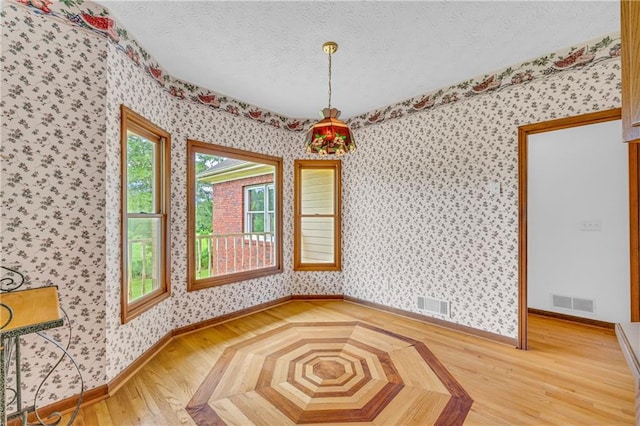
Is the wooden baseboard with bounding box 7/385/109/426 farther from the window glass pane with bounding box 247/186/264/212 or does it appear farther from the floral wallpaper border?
the window glass pane with bounding box 247/186/264/212

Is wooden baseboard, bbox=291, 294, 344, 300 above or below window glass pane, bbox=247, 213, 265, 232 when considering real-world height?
below

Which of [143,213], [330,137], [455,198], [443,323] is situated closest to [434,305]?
[443,323]

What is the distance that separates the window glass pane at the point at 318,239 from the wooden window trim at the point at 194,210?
479 millimetres

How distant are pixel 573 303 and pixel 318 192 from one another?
3613 millimetres

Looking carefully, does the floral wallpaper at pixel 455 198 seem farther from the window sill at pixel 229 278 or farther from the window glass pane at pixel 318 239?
the window sill at pixel 229 278

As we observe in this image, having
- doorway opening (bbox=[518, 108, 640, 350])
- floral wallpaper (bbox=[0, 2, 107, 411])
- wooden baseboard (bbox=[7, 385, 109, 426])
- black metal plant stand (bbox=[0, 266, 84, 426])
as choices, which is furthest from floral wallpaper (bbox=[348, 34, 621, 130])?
wooden baseboard (bbox=[7, 385, 109, 426])

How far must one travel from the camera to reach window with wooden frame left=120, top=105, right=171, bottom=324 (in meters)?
2.28

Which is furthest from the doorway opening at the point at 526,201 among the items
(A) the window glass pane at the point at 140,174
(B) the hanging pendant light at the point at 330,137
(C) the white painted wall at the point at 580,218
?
(A) the window glass pane at the point at 140,174

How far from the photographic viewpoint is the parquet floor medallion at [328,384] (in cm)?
183

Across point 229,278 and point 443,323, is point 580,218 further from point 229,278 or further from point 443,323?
point 229,278

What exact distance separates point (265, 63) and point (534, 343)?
3.89 m

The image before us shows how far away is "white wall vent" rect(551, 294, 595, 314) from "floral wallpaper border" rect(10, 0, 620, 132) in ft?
8.83

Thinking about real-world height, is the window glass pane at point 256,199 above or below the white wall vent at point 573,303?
above

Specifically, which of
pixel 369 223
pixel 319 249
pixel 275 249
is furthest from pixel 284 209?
pixel 369 223
